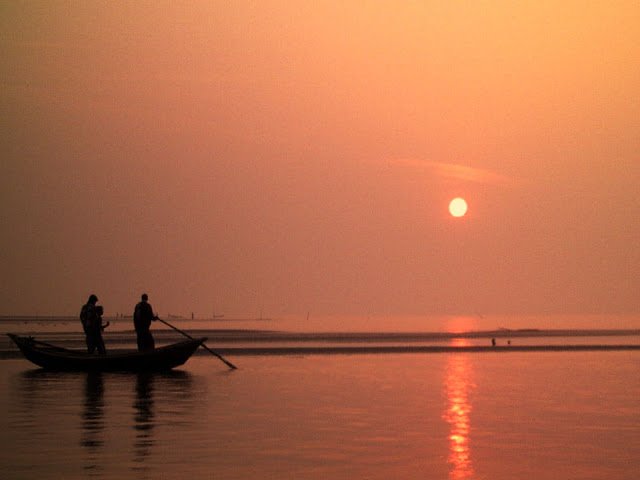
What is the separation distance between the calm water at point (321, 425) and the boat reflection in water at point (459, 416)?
Result: 4 cm

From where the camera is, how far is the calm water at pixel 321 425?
14.6m

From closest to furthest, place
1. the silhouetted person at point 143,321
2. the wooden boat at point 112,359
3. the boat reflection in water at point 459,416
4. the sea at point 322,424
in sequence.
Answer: the sea at point 322,424 < the boat reflection in water at point 459,416 < the wooden boat at point 112,359 < the silhouetted person at point 143,321

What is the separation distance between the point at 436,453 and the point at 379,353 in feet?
110

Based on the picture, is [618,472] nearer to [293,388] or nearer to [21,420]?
[21,420]

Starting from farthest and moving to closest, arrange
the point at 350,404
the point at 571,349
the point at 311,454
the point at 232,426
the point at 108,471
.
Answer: the point at 571,349 → the point at 350,404 → the point at 232,426 → the point at 311,454 → the point at 108,471

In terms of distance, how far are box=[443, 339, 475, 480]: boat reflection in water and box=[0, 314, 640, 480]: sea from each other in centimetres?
4

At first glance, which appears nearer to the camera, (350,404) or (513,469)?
(513,469)

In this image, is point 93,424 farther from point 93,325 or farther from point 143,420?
point 93,325

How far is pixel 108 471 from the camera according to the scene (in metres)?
13.9

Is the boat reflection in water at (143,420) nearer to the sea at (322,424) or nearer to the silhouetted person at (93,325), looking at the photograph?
the sea at (322,424)

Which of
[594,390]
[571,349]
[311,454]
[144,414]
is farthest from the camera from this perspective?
[571,349]

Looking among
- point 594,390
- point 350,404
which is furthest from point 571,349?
point 350,404

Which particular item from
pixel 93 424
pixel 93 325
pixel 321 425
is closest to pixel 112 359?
pixel 93 325

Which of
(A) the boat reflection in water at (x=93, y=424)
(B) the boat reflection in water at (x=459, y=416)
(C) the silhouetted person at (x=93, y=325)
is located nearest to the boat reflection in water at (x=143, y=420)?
(A) the boat reflection in water at (x=93, y=424)
